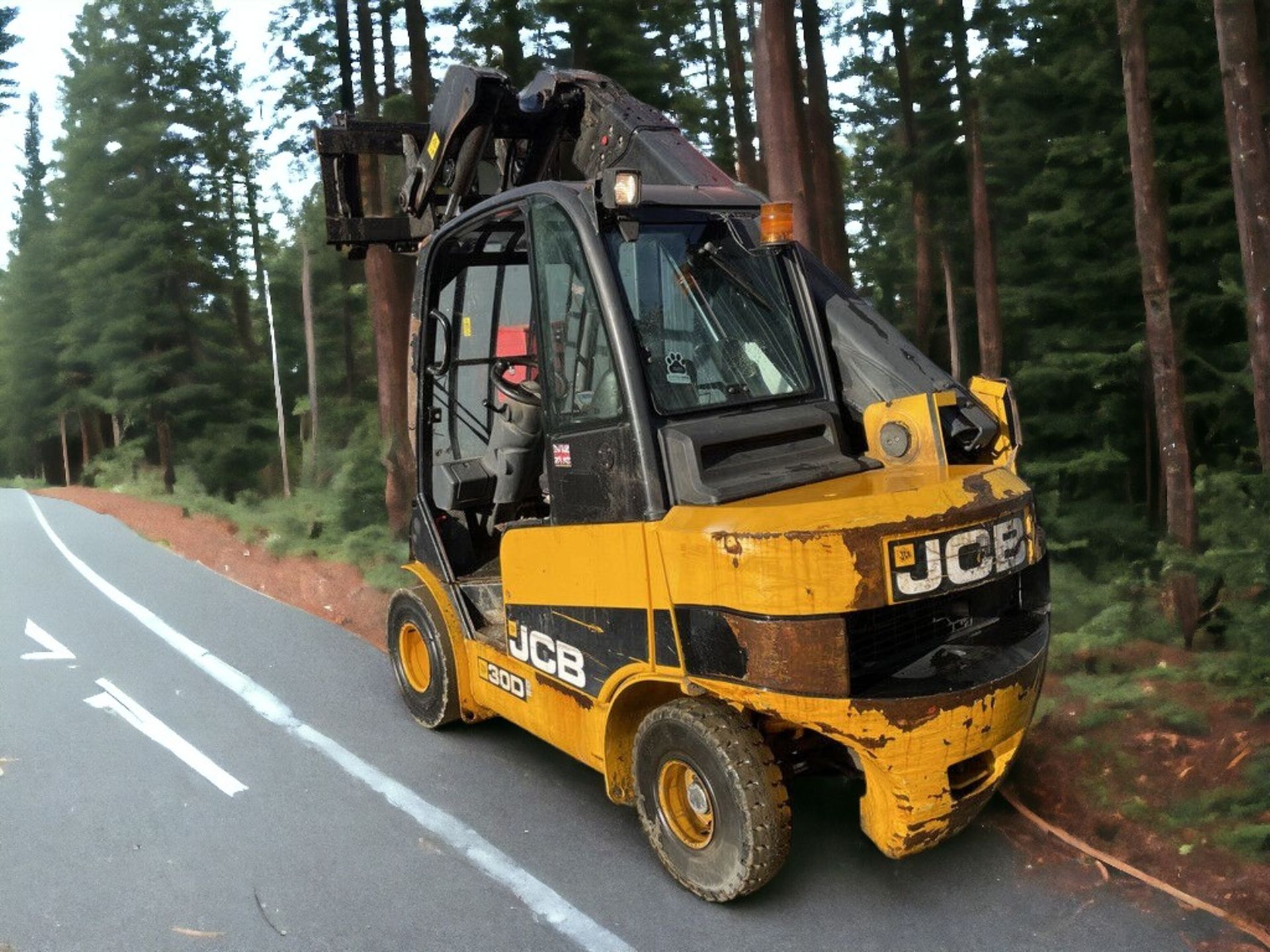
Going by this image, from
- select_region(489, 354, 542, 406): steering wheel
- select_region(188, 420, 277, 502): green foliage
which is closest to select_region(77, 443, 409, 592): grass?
select_region(489, 354, 542, 406): steering wheel

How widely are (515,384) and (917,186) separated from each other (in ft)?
64.3

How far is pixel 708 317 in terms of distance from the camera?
4602 mm

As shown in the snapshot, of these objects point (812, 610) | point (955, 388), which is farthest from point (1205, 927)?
point (955, 388)

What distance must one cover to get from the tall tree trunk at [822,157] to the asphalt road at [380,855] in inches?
320

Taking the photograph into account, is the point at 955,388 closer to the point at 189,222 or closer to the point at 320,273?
the point at 189,222

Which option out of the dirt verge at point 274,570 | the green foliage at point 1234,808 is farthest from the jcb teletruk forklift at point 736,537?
the dirt verge at point 274,570

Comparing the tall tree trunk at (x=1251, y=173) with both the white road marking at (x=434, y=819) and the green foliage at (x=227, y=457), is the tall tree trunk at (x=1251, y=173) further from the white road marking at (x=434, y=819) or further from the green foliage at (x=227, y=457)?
the green foliage at (x=227, y=457)

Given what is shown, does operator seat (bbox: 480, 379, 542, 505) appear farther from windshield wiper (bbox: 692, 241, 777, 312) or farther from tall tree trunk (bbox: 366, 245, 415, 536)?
tall tree trunk (bbox: 366, 245, 415, 536)

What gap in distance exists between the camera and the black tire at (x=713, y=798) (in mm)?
3945

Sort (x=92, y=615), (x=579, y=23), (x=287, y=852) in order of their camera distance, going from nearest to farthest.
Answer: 1. (x=287, y=852)
2. (x=92, y=615)
3. (x=579, y=23)

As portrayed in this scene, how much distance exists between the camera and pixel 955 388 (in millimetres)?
4914

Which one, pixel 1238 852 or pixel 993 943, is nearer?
pixel 993 943

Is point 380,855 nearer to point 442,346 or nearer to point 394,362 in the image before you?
point 442,346

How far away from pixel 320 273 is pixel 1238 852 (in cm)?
3750
